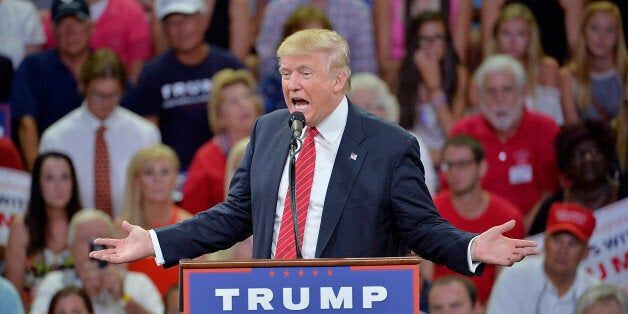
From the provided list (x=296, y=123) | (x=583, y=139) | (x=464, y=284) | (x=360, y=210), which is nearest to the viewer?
(x=296, y=123)

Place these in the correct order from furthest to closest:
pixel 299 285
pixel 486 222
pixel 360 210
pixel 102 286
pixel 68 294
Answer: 1. pixel 486 222
2. pixel 102 286
3. pixel 68 294
4. pixel 360 210
5. pixel 299 285

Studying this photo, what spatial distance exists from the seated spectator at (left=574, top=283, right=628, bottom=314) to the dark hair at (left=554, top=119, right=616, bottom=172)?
102 centimetres

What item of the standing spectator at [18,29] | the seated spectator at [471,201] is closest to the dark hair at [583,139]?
the seated spectator at [471,201]

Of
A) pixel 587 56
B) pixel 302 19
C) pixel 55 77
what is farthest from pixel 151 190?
pixel 587 56

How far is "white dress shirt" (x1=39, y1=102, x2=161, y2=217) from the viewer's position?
6.93 meters

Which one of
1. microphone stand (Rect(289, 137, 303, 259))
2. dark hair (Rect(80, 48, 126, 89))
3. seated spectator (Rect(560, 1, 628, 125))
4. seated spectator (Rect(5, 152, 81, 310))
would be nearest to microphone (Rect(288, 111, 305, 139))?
microphone stand (Rect(289, 137, 303, 259))

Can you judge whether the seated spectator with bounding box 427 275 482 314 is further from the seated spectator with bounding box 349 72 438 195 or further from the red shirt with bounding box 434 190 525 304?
the seated spectator with bounding box 349 72 438 195

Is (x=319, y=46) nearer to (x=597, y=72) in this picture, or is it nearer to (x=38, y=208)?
(x=38, y=208)

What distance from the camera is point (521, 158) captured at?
7.00 meters

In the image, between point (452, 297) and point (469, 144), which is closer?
point (452, 297)

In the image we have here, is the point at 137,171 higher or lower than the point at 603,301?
higher

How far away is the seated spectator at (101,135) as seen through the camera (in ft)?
22.7

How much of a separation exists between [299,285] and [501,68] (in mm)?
4223

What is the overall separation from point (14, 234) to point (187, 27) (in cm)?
165
